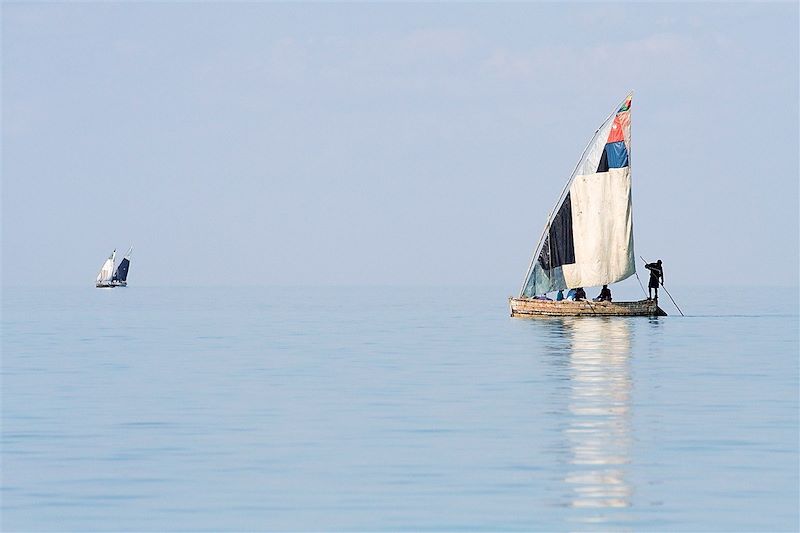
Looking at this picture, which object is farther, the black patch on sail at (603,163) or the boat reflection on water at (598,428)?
the black patch on sail at (603,163)

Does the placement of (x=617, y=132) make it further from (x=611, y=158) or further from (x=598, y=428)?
(x=598, y=428)

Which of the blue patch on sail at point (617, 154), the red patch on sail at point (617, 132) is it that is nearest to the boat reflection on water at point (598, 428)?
the blue patch on sail at point (617, 154)

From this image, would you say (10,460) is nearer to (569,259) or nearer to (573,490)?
(573,490)

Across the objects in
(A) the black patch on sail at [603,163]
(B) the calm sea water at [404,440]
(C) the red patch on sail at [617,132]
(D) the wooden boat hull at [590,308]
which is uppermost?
(C) the red patch on sail at [617,132]

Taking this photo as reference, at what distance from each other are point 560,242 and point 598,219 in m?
2.52

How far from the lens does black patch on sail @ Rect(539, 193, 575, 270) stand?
7894cm

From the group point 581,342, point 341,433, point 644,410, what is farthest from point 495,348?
point 341,433

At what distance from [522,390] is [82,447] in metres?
14.5

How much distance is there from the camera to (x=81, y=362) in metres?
52.3

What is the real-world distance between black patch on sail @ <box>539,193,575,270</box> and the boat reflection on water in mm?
21987

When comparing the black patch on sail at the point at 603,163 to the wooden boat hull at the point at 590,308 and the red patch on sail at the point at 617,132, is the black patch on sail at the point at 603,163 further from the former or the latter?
the wooden boat hull at the point at 590,308

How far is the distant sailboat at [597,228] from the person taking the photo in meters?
78.3

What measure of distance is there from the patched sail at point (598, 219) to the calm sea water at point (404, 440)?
21.9 metres

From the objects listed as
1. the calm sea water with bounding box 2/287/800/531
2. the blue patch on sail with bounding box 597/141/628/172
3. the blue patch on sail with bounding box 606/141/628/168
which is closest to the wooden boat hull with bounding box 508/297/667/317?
the blue patch on sail with bounding box 597/141/628/172
